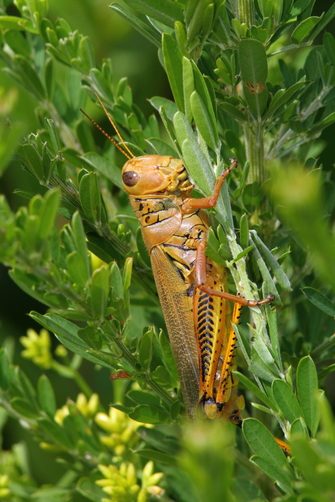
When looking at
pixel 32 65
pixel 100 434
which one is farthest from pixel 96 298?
pixel 32 65

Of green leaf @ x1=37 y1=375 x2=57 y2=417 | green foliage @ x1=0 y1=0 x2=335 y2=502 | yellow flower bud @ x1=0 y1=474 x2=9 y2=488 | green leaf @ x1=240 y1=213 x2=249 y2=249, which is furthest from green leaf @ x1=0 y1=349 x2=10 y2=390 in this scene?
green leaf @ x1=240 y1=213 x2=249 y2=249

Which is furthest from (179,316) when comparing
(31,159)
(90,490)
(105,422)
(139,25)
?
(139,25)

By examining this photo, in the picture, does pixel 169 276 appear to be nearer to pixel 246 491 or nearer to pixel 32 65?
pixel 246 491

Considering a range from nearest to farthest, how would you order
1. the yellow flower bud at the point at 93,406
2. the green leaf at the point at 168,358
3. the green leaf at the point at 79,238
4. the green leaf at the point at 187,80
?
the green leaf at the point at 79,238 → the green leaf at the point at 187,80 → the green leaf at the point at 168,358 → the yellow flower bud at the point at 93,406

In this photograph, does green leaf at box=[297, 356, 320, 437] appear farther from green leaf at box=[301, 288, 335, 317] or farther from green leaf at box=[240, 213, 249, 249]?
green leaf at box=[240, 213, 249, 249]

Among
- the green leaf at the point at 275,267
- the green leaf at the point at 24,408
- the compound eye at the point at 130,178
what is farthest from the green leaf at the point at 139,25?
the green leaf at the point at 24,408

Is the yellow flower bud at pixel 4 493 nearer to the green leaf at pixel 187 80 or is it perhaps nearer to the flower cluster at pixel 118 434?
the flower cluster at pixel 118 434

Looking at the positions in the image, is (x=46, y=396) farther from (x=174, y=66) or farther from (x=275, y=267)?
(x=174, y=66)
